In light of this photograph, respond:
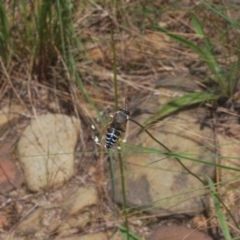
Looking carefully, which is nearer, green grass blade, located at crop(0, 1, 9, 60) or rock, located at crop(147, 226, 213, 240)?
rock, located at crop(147, 226, 213, 240)

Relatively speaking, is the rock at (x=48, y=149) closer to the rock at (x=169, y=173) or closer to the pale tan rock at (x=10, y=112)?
the pale tan rock at (x=10, y=112)

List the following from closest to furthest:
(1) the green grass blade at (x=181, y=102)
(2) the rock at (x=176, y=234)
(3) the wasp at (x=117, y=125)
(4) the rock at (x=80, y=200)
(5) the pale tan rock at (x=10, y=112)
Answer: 1. (3) the wasp at (x=117, y=125)
2. (2) the rock at (x=176, y=234)
3. (4) the rock at (x=80, y=200)
4. (1) the green grass blade at (x=181, y=102)
5. (5) the pale tan rock at (x=10, y=112)

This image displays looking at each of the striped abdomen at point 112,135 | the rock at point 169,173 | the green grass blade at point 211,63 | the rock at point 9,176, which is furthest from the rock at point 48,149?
the striped abdomen at point 112,135

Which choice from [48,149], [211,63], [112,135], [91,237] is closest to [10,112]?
[48,149]

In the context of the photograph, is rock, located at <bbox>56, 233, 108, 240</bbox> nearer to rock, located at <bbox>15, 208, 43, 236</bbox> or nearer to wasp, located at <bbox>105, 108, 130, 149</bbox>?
rock, located at <bbox>15, 208, 43, 236</bbox>

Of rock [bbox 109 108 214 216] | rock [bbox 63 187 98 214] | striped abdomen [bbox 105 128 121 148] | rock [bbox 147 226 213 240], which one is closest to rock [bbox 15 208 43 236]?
rock [bbox 63 187 98 214]
